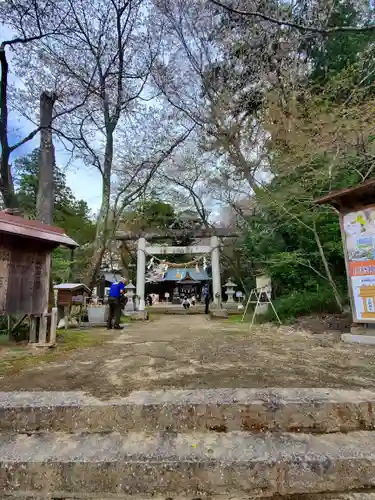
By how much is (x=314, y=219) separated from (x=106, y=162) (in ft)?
23.0

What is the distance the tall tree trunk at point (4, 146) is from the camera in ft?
21.7

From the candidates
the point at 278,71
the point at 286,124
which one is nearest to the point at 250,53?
the point at 278,71

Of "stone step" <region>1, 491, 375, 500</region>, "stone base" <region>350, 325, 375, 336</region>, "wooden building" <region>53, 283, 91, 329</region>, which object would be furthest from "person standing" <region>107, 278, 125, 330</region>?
"stone step" <region>1, 491, 375, 500</region>

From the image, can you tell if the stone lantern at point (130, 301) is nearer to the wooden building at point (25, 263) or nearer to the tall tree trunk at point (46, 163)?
the tall tree trunk at point (46, 163)

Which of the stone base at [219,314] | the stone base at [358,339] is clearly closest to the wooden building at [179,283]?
the stone base at [219,314]

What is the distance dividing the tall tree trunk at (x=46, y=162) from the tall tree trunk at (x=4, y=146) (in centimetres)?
63

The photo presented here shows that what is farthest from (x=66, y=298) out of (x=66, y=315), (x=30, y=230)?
(x=30, y=230)

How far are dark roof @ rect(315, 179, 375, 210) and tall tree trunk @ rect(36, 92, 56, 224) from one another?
6.28 metres

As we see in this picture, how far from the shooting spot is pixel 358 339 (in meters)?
4.86

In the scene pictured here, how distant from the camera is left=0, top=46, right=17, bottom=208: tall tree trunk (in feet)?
21.7

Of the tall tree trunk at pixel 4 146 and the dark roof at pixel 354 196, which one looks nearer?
the dark roof at pixel 354 196

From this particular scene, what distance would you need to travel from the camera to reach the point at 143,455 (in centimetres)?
176

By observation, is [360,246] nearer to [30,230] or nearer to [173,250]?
[30,230]

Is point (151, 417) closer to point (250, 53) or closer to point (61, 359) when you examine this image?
point (61, 359)
